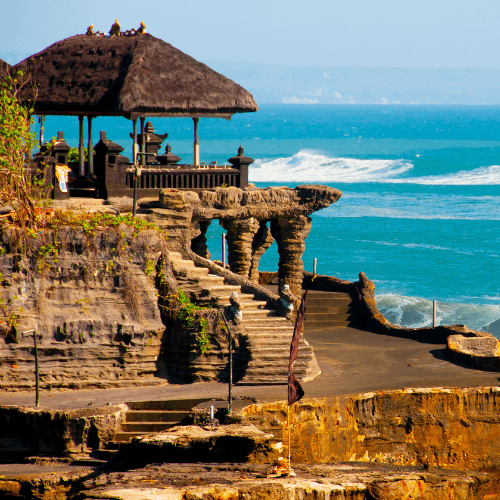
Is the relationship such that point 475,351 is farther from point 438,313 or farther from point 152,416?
point 438,313

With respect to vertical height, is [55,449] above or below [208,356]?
below

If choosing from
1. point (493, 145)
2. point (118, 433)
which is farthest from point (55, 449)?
point (493, 145)

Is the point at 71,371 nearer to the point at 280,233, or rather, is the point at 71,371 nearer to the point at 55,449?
the point at 55,449

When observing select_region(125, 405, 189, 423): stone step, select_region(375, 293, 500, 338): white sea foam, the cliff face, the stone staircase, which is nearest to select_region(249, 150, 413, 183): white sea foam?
select_region(375, 293, 500, 338): white sea foam

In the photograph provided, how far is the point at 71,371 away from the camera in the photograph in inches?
1127

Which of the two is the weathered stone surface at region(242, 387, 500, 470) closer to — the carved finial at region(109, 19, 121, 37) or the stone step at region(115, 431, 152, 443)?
the stone step at region(115, 431, 152, 443)

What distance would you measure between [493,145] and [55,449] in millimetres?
138564

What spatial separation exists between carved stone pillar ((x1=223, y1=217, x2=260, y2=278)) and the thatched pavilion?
2648 mm

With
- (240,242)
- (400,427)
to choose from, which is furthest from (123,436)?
(240,242)

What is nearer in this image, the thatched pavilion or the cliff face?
the cliff face

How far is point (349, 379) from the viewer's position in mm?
29281

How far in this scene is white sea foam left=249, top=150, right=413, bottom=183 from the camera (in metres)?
118

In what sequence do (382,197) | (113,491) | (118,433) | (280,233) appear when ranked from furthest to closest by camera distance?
1. (382,197)
2. (280,233)
3. (118,433)
4. (113,491)

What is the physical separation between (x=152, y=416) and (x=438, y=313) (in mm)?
35472
